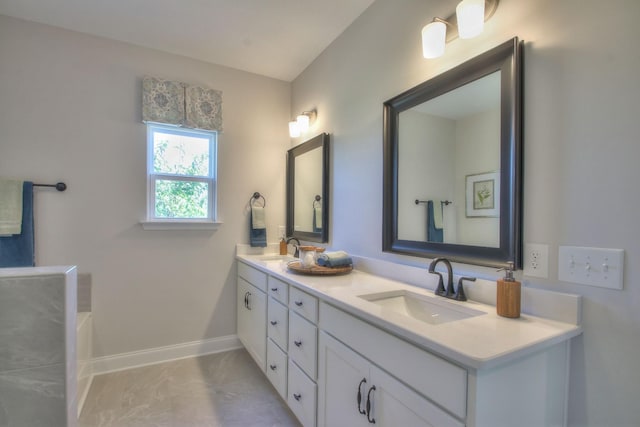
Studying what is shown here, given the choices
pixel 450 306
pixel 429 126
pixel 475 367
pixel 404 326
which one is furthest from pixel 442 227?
pixel 475 367

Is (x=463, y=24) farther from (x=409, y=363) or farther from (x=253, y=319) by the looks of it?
(x=253, y=319)

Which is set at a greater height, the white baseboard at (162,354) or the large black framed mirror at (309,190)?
Answer: the large black framed mirror at (309,190)

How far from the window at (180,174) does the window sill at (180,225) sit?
0.04 metres

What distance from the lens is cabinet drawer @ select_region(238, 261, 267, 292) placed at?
7.28 ft

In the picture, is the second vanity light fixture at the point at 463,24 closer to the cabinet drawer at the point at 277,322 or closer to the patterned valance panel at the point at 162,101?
the cabinet drawer at the point at 277,322

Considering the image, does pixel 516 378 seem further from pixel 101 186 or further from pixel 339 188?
pixel 101 186

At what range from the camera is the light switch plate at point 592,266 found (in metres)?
0.95

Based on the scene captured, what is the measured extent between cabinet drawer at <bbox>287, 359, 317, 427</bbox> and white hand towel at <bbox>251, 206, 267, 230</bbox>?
4.43 ft

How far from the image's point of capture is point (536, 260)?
1146 millimetres

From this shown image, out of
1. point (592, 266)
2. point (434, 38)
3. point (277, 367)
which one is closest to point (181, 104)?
point (434, 38)

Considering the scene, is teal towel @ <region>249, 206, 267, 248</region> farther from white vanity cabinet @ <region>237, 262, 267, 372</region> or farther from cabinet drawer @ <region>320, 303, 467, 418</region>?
cabinet drawer @ <region>320, 303, 467, 418</region>

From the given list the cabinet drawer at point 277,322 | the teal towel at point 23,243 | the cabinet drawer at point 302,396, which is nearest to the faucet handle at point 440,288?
the cabinet drawer at point 302,396

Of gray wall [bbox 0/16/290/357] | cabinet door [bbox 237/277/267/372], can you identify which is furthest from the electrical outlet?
gray wall [bbox 0/16/290/357]

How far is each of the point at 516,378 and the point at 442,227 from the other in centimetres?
74
